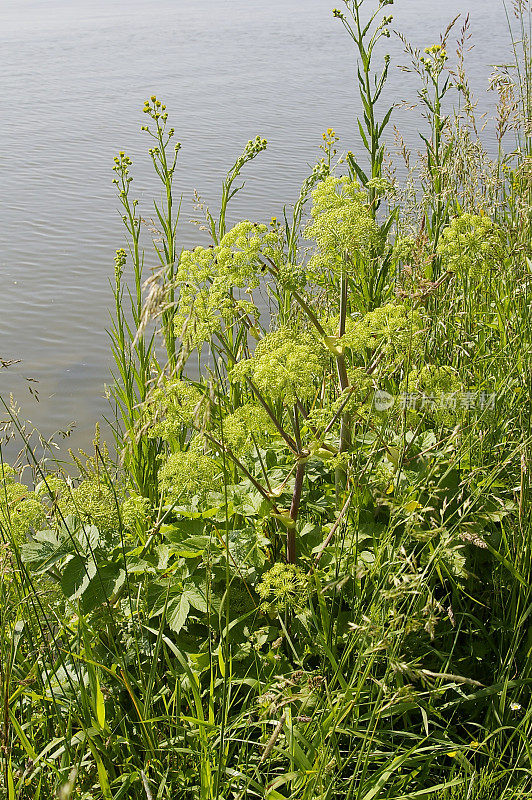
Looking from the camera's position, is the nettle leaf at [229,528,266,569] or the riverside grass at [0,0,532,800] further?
the nettle leaf at [229,528,266,569]

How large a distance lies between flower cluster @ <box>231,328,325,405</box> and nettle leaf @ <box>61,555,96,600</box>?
→ 2.05ft

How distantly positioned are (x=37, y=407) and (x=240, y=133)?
7.00 meters

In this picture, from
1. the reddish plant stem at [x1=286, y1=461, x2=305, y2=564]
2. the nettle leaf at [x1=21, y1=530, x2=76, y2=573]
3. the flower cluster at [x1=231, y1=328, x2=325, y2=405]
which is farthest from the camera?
the reddish plant stem at [x1=286, y1=461, x2=305, y2=564]

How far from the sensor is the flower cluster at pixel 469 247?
2.23 m

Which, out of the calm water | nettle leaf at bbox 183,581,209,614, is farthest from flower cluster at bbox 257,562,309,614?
the calm water

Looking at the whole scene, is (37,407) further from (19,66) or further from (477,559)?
(19,66)

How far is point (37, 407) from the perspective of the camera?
5.14m

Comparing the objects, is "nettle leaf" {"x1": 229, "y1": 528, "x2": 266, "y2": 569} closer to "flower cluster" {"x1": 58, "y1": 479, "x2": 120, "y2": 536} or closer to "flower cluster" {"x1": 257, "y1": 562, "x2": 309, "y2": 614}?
"flower cluster" {"x1": 257, "y1": 562, "x2": 309, "y2": 614}

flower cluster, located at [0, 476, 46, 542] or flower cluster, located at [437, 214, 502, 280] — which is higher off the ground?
flower cluster, located at [437, 214, 502, 280]

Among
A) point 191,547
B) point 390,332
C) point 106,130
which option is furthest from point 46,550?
point 106,130

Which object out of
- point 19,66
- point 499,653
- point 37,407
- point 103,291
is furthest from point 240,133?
point 499,653

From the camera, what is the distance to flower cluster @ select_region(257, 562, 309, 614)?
1.87 meters

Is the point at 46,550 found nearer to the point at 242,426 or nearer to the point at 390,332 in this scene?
the point at 242,426

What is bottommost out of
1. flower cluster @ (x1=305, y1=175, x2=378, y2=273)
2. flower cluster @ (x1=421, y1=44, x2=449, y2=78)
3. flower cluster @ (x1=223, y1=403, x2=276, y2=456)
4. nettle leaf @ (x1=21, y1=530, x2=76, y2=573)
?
nettle leaf @ (x1=21, y1=530, x2=76, y2=573)
